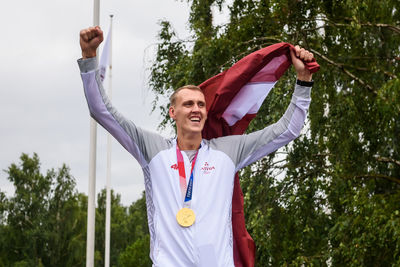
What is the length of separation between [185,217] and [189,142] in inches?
17.5

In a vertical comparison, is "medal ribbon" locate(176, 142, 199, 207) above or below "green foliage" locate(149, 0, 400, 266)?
below

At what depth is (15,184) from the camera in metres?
37.4

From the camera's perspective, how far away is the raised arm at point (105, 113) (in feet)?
10.9

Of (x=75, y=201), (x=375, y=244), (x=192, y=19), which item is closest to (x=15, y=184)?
(x=75, y=201)

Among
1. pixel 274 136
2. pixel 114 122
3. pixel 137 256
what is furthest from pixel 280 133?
pixel 137 256

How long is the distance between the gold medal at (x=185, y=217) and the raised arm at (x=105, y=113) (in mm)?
362

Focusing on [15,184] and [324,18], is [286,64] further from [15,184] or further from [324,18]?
[15,184]

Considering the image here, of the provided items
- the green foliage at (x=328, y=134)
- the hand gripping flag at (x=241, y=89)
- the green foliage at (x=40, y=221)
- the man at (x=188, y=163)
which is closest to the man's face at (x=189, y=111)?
the man at (x=188, y=163)

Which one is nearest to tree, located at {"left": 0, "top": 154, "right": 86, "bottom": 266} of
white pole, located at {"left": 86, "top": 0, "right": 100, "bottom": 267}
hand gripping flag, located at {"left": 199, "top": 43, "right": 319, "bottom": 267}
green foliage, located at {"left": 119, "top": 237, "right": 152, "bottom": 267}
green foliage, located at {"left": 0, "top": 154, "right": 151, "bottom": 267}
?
green foliage, located at {"left": 0, "top": 154, "right": 151, "bottom": 267}

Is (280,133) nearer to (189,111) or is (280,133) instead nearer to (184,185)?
(189,111)

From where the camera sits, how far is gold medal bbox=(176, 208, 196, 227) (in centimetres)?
335

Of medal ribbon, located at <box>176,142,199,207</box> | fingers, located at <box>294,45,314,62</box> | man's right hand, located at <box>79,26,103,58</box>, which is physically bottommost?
medal ribbon, located at <box>176,142,199,207</box>

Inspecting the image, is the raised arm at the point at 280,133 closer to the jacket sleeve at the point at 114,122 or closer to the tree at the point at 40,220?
the jacket sleeve at the point at 114,122

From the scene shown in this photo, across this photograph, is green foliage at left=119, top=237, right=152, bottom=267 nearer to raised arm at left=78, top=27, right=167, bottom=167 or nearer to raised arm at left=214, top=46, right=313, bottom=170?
raised arm at left=214, top=46, right=313, bottom=170
